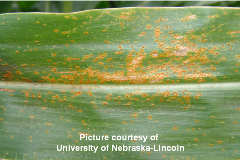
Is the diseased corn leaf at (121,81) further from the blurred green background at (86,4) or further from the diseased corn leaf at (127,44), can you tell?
the blurred green background at (86,4)

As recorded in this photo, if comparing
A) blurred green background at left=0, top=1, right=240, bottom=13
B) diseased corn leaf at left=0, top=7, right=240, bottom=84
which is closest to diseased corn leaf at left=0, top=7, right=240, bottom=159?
diseased corn leaf at left=0, top=7, right=240, bottom=84

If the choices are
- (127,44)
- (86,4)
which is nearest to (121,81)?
(127,44)

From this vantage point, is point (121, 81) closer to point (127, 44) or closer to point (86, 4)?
point (127, 44)

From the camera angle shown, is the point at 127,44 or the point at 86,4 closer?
the point at 127,44

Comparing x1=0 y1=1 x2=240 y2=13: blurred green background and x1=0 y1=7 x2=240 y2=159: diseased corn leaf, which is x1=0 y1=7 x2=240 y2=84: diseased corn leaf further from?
x1=0 y1=1 x2=240 y2=13: blurred green background

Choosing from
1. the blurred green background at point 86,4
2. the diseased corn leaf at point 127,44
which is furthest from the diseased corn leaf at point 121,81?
the blurred green background at point 86,4

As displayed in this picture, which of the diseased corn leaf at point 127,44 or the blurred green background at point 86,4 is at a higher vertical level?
the blurred green background at point 86,4

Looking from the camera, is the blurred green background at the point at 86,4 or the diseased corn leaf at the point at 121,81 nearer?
the diseased corn leaf at the point at 121,81

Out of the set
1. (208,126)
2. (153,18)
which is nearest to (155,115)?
(208,126)
